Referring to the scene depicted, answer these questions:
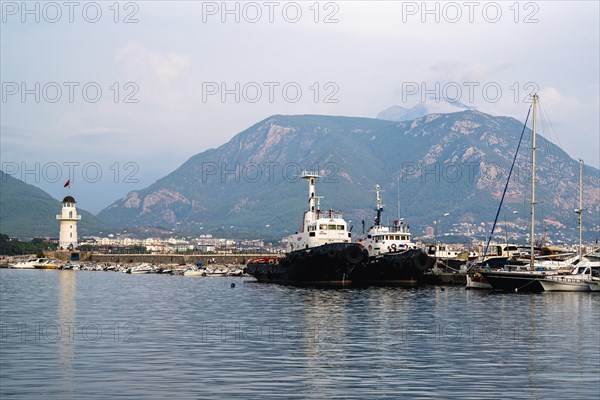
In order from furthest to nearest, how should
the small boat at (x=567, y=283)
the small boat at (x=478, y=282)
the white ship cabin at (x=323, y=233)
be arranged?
the white ship cabin at (x=323, y=233) → the small boat at (x=478, y=282) → the small boat at (x=567, y=283)

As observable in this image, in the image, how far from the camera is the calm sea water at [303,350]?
29734mm

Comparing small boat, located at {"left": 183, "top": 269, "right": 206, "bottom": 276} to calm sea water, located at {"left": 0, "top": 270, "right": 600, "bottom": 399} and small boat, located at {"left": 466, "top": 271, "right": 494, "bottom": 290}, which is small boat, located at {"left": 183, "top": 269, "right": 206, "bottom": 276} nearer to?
small boat, located at {"left": 466, "top": 271, "right": 494, "bottom": 290}

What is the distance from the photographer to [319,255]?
97.6 metres

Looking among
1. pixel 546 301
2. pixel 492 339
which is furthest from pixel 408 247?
pixel 492 339

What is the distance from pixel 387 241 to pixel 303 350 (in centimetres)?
7187

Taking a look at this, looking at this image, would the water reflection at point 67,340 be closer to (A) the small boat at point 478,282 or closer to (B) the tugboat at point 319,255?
(B) the tugboat at point 319,255

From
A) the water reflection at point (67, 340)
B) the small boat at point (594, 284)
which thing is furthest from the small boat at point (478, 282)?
the water reflection at point (67, 340)

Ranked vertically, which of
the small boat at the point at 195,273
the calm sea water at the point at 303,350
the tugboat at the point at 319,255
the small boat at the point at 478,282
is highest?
the tugboat at the point at 319,255

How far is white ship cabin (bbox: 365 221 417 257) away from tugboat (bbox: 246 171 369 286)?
6.04 m

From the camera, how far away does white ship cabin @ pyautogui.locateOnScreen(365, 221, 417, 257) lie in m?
110

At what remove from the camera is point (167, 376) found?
31.9m

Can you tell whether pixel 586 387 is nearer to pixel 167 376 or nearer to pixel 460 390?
pixel 460 390

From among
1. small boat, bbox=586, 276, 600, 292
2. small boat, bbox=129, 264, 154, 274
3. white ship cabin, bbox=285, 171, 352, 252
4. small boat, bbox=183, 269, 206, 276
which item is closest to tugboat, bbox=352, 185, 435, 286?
white ship cabin, bbox=285, 171, 352, 252

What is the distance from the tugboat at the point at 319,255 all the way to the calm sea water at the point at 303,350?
81.0ft
